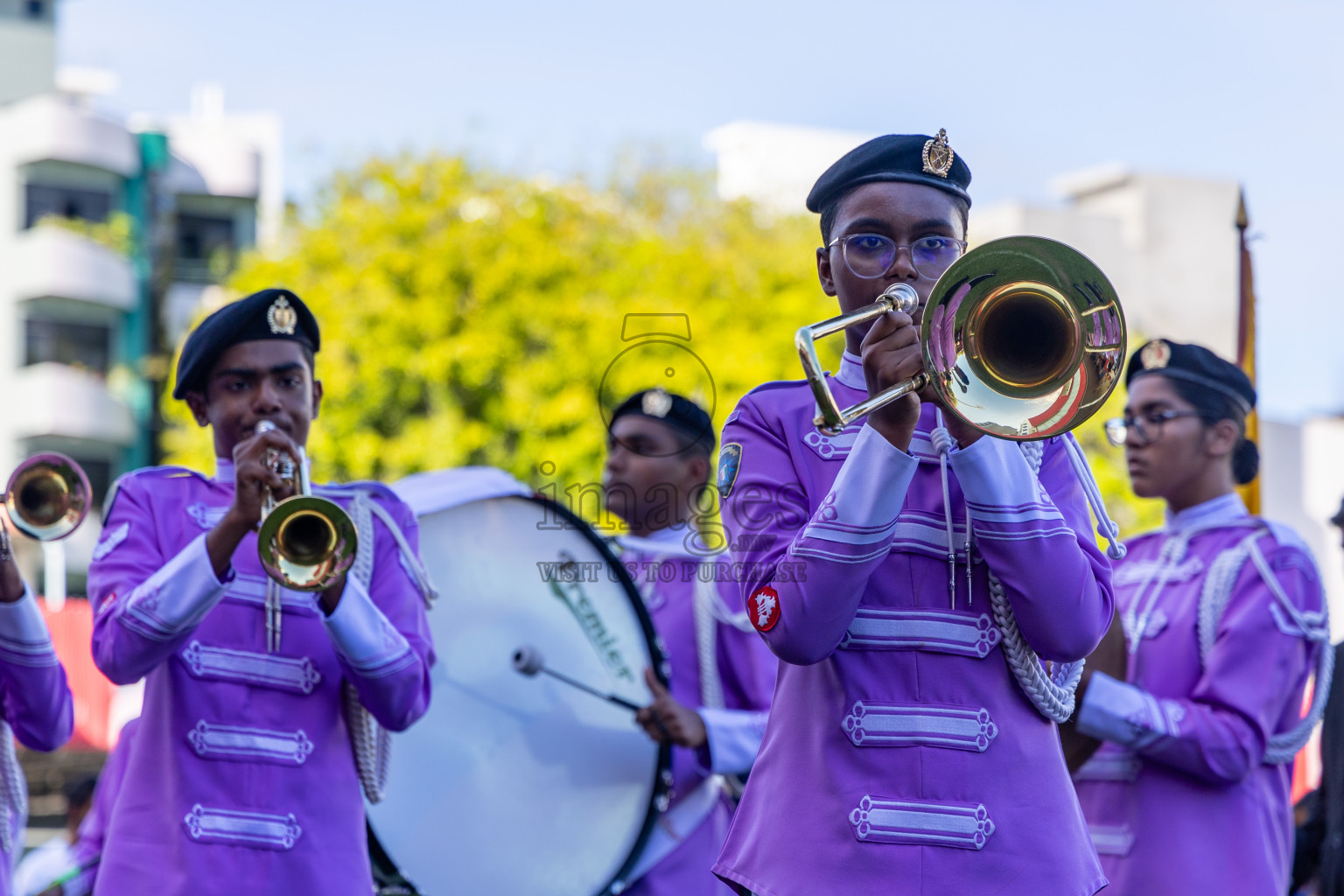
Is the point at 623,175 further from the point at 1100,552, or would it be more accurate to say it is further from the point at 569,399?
the point at 1100,552

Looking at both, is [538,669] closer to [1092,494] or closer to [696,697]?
[696,697]

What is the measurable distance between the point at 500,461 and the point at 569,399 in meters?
1.40

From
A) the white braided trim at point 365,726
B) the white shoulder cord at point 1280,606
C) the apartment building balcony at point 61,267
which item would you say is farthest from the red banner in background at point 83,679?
the white shoulder cord at point 1280,606

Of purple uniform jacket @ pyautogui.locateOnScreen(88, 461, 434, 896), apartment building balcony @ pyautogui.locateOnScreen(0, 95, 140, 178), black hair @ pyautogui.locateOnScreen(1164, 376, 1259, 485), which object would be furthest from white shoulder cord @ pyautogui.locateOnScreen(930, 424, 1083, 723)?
apartment building balcony @ pyautogui.locateOnScreen(0, 95, 140, 178)

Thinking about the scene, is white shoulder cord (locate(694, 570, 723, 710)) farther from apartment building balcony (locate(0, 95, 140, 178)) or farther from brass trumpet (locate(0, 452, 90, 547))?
apartment building balcony (locate(0, 95, 140, 178))

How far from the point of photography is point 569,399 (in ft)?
72.1

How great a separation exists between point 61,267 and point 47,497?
103 ft

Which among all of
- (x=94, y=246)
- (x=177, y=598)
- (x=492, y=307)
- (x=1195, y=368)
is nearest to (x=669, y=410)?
(x=1195, y=368)

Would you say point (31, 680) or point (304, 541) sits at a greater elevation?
point (304, 541)

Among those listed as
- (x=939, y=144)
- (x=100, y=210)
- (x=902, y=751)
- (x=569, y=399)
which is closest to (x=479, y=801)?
(x=902, y=751)

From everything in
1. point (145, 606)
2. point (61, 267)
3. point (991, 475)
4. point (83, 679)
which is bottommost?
point (83, 679)

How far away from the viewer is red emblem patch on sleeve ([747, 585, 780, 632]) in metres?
2.87

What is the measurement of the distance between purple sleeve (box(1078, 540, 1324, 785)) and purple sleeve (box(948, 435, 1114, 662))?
1750mm

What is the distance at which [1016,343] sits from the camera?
2.75m
